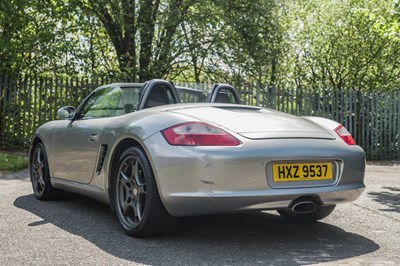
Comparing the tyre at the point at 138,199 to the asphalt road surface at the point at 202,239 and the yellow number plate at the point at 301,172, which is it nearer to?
the asphalt road surface at the point at 202,239

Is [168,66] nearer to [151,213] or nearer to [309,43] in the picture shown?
[309,43]

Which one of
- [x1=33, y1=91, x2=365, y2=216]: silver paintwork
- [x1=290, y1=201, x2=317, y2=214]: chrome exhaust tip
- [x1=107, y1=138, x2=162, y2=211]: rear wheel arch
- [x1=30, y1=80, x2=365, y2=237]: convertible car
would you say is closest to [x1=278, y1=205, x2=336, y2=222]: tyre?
[x1=30, y1=80, x2=365, y2=237]: convertible car

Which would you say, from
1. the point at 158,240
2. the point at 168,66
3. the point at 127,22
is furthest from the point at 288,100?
the point at 158,240

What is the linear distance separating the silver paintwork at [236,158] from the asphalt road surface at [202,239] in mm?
329

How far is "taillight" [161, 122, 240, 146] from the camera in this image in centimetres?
392

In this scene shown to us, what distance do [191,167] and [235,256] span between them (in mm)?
690

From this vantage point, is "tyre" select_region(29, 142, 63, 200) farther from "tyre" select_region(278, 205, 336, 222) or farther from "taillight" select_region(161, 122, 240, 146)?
"tyre" select_region(278, 205, 336, 222)

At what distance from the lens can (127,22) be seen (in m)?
16.8

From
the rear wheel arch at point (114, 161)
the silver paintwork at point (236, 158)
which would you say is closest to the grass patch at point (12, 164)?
the silver paintwork at point (236, 158)

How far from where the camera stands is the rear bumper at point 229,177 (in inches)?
151

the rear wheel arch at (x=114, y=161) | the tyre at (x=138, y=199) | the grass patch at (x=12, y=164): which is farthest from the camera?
the grass patch at (x=12, y=164)

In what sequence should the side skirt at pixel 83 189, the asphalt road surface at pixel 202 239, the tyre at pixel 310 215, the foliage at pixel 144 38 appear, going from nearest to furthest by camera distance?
the asphalt road surface at pixel 202 239, the side skirt at pixel 83 189, the tyre at pixel 310 215, the foliage at pixel 144 38

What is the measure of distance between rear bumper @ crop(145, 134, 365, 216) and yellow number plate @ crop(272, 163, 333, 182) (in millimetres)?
41

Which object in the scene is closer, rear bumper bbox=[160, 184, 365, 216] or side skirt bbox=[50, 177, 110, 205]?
rear bumper bbox=[160, 184, 365, 216]
